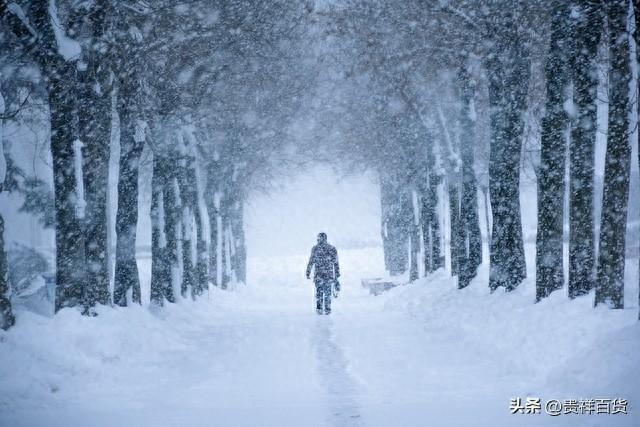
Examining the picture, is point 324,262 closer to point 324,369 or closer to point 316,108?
point 324,369

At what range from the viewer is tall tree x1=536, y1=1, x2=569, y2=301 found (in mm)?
12266

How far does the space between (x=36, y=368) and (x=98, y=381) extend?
0.82 metres

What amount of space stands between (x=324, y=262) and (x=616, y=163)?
9288mm

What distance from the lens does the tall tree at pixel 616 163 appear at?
33.0ft

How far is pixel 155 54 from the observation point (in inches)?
648

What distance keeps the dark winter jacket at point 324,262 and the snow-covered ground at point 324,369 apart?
331 centimetres

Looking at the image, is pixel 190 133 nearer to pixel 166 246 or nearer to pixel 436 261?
pixel 166 246

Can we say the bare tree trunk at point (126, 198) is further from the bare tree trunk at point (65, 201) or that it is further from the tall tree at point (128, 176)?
the bare tree trunk at point (65, 201)

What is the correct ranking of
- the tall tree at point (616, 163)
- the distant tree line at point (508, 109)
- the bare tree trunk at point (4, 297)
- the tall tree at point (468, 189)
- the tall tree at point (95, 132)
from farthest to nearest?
the tall tree at point (468, 189) < the tall tree at point (95, 132) < the distant tree line at point (508, 109) < the tall tree at point (616, 163) < the bare tree trunk at point (4, 297)

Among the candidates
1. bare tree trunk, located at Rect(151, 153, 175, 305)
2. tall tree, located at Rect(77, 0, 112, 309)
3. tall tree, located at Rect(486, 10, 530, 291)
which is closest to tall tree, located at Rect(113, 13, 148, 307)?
tall tree, located at Rect(77, 0, 112, 309)

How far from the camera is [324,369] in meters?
9.54

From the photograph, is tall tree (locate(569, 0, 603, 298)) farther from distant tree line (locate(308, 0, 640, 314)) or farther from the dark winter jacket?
the dark winter jacket

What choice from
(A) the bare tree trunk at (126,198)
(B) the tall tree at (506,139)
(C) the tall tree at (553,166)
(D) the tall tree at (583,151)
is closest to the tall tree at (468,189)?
(B) the tall tree at (506,139)

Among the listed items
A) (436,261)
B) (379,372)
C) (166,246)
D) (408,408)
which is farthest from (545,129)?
(436,261)
